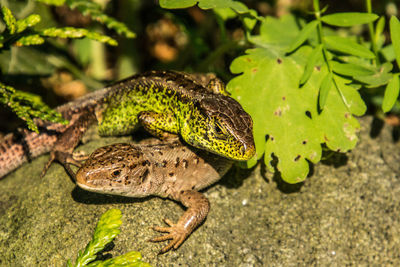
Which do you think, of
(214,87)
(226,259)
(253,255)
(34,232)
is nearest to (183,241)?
(226,259)

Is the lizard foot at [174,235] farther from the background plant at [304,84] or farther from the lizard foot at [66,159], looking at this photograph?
the lizard foot at [66,159]

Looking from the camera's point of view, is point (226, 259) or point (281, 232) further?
point (281, 232)

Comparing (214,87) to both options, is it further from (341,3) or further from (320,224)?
(341,3)

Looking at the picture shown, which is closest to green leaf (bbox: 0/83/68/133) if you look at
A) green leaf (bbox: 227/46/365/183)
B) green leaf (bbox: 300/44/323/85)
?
green leaf (bbox: 227/46/365/183)

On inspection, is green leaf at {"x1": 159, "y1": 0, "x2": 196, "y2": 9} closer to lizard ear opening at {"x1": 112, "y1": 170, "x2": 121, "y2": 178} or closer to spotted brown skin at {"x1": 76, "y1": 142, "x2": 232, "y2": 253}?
spotted brown skin at {"x1": 76, "y1": 142, "x2": 232, "y2": 253}

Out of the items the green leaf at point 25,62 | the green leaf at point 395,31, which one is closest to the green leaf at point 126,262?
the green leaf at point 395,31

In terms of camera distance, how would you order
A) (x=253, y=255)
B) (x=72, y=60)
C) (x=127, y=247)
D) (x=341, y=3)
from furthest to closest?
(x=341, y=3), (x=72, y=60), (x=253, y=255), (x=127, y=247)
